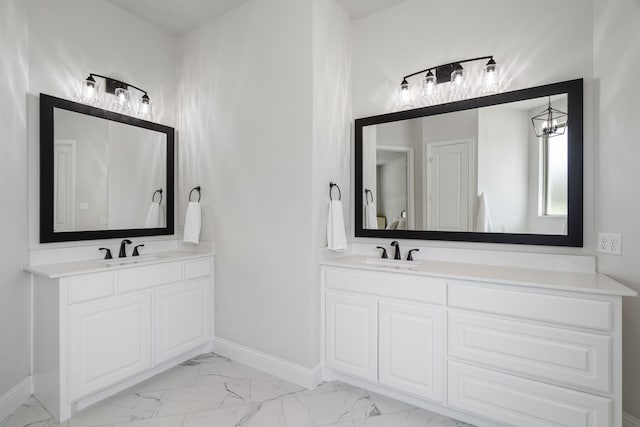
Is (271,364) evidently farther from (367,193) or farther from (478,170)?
(478,170)

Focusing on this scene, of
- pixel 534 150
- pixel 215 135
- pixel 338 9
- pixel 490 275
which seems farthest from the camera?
pixel 215 135

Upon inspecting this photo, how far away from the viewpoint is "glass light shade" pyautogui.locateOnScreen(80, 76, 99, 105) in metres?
2.31

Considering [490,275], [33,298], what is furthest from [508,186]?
[33,298]

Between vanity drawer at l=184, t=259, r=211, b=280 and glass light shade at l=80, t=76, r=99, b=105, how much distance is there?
4.72 feet

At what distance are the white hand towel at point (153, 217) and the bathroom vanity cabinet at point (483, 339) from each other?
164 cm

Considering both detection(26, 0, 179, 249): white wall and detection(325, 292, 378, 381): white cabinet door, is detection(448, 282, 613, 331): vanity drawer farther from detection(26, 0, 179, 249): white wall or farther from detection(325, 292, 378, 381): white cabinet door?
detection(26, 0, 179, 249): white wall

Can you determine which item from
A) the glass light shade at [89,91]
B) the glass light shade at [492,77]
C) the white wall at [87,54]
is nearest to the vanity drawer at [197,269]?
the white wall at [87,54]

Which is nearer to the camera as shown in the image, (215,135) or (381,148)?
(381,148)

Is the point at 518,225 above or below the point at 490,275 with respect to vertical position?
above

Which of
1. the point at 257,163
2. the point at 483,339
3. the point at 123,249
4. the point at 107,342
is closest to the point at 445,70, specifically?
the point at 257,163

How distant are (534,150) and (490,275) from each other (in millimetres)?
861

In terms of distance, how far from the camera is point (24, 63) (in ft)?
6.52

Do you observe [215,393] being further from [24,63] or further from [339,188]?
[24,63]

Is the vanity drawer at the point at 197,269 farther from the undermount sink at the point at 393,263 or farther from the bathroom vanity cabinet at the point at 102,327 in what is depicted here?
the undermount sink at the point at 393,263
